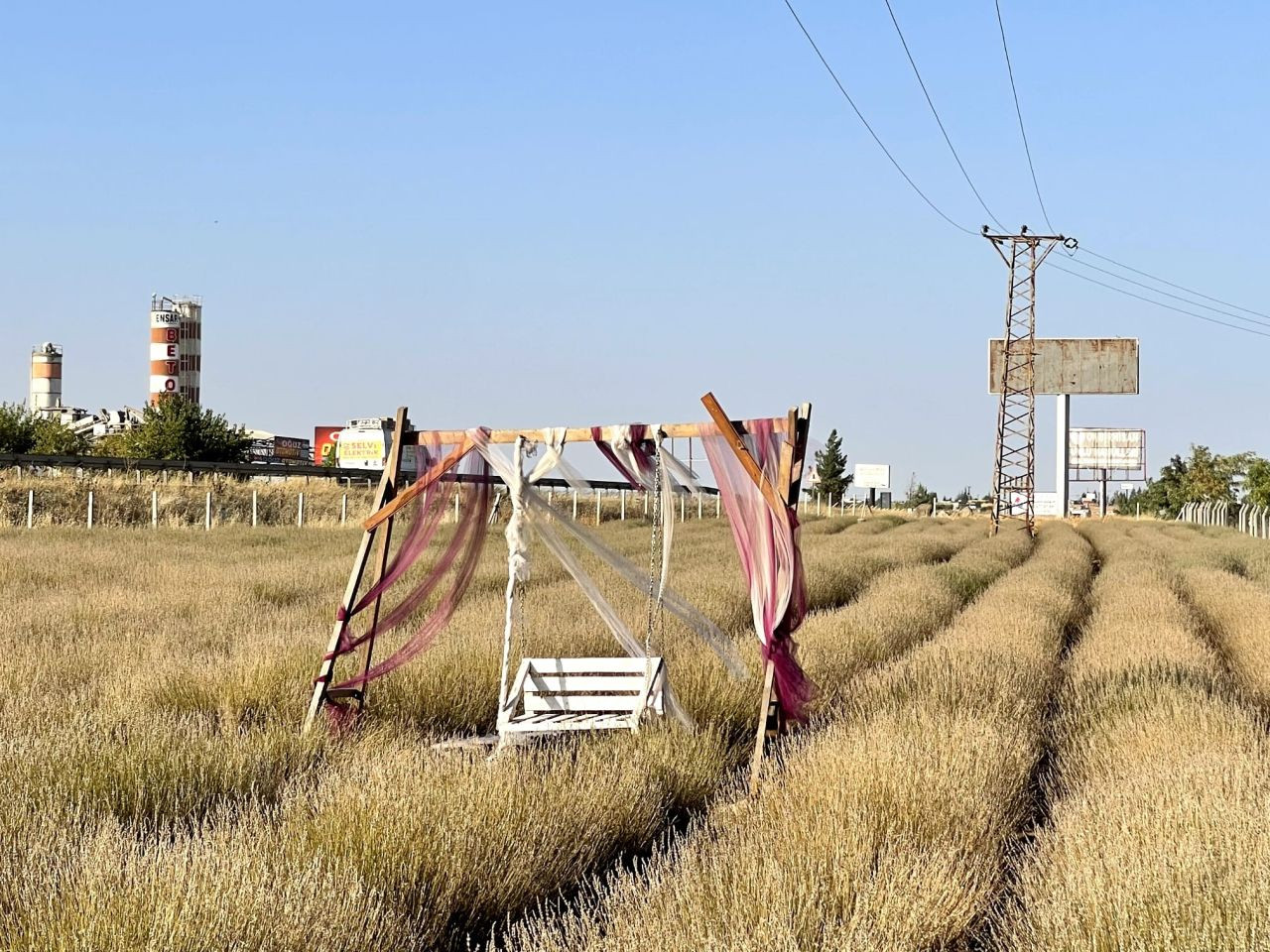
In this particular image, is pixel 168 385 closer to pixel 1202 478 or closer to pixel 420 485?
pixel 1202 478

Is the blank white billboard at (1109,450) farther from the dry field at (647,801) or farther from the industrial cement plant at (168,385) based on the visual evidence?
the dry field at (647,801)

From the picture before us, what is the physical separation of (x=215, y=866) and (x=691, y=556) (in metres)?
17.2

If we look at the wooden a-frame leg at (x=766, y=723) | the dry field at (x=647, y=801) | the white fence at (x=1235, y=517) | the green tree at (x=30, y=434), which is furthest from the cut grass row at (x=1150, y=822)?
the green tree at (x=30, y=434)

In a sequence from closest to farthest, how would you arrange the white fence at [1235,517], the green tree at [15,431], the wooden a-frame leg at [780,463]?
the wooden a-frame leg at [780,463] < the white fence at [1235,517] < the green tree at [15,431]

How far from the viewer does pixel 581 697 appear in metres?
7.46

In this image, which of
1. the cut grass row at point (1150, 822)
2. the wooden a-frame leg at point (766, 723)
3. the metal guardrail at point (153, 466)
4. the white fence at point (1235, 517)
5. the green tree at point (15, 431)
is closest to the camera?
Answer: the cut grass row at point (1150, 822)

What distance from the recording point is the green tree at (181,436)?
197 feet

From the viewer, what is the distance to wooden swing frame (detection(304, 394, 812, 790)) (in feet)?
22.0

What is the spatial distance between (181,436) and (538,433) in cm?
5583

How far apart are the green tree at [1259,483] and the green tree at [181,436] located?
4380cm

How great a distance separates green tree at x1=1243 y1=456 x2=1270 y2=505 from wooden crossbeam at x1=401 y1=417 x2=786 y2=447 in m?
56.9

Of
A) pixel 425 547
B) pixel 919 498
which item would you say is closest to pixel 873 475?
pixel 919 498

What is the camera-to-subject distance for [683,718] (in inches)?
283

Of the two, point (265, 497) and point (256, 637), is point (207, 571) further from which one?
point (265, 497)
